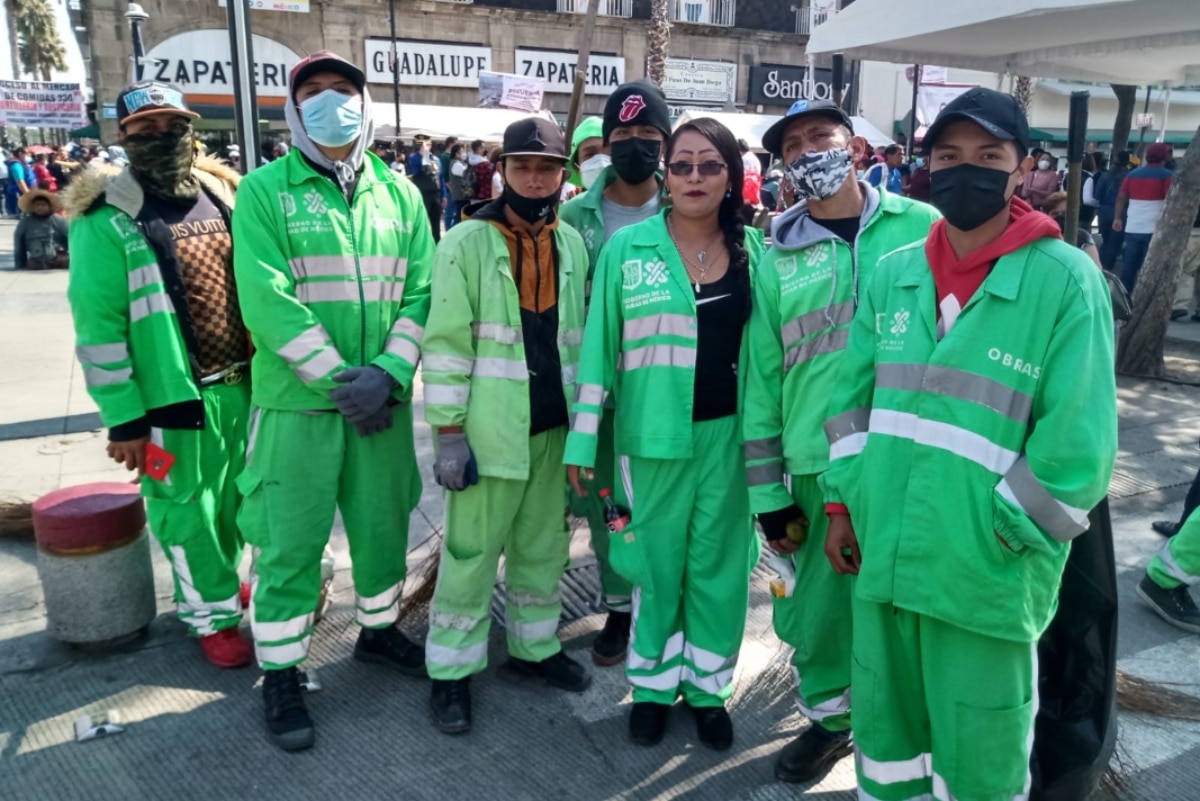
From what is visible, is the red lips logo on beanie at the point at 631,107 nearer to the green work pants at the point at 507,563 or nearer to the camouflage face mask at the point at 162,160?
the green work pants at the point at 507,563

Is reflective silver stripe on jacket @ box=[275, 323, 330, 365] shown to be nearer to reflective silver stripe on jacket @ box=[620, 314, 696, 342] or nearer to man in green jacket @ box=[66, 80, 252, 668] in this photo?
man in green jacket @ box=[66, 80, 252, 668]

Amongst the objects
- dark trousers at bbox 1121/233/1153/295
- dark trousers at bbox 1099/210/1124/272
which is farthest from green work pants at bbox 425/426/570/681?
dark trousers at bbox 1099/210/1124/272

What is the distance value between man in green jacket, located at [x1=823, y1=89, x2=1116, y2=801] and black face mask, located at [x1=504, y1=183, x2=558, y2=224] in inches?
48.0

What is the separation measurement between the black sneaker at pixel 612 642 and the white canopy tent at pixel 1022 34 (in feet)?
14.9

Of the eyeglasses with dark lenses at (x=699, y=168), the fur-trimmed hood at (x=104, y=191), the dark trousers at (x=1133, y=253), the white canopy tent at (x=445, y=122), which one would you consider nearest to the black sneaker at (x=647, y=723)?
the eyeglasses with dark lenses at (x=699, y=168)

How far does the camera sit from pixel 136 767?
9.46ft

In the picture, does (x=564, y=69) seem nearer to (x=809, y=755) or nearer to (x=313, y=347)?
(x=313, y=347)

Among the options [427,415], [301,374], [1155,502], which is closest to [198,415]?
[301,374]

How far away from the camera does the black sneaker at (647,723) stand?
3048 mm

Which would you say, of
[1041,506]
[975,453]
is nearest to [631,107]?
[975,453]

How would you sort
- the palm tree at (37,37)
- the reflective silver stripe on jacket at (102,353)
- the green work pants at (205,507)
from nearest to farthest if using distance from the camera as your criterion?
the reflective silver stripe on jacket at (102,353) < the green work pants at (205,507) < the palm tree at (37,37)

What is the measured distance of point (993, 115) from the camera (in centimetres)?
206

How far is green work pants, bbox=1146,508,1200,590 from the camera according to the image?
371cm

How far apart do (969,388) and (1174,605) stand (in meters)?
2.60
